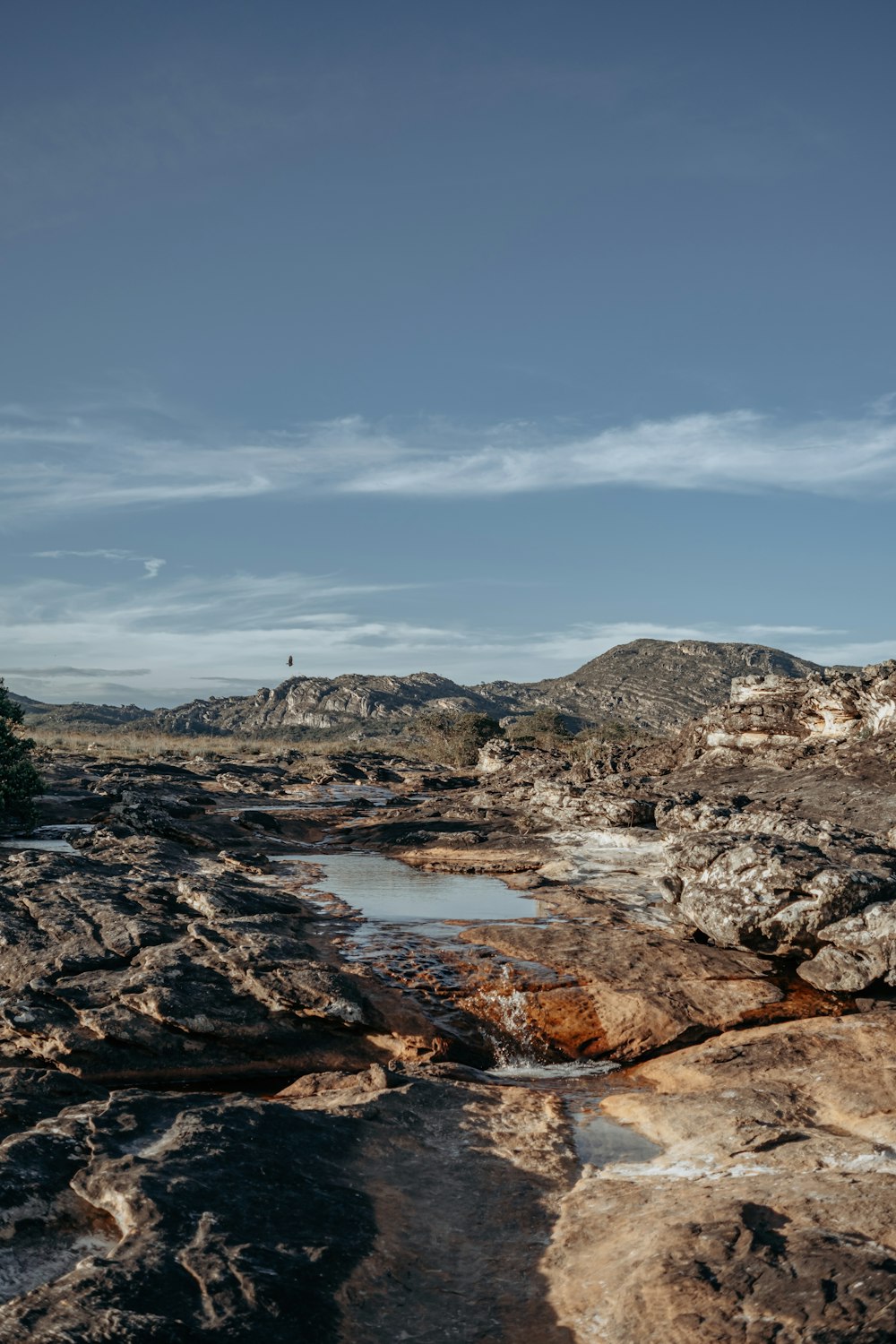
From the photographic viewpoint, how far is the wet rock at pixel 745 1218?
5391 mm

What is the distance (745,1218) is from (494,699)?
6284 inches

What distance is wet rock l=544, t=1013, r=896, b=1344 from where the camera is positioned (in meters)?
5.39

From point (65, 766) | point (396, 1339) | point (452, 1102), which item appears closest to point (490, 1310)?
point (396, 1339)

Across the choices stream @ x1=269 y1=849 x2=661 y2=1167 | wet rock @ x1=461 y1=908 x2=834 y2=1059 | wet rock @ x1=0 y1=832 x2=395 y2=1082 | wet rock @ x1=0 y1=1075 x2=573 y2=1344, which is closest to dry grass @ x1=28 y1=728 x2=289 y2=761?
stream @ x1=269 y1=849 x2=661 y2=1167

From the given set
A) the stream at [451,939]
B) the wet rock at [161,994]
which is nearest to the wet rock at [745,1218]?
the stream at [451,939]

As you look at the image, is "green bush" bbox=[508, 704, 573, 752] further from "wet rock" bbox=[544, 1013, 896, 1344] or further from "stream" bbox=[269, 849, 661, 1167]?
"wet rock" bbox=[544, 1013, 896, 1344]

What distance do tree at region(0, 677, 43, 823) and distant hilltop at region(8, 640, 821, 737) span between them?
299 ft

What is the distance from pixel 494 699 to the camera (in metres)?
166

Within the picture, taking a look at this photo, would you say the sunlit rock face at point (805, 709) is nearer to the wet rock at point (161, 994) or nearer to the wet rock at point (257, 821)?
the wet rock at point (257, 821)

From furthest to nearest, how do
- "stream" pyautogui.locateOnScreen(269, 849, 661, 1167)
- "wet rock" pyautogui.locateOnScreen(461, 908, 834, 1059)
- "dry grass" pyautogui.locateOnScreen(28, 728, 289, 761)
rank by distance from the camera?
"dry grass" pyautogui.locateOnScreen(28, 728, 289, 761) < "wet rock" pyautogui.locateOnScreen(461, 908, 834, 1059) < "stream" pyautogui.locateOnScreen(269, 849, 661, 1167)

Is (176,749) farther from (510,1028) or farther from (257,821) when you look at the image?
(510,1028)

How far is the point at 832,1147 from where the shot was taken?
25.4 ft

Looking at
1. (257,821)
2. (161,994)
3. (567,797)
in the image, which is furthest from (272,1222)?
(567,797)

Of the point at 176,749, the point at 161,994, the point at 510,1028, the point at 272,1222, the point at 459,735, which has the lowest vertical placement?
the point at 510,1028
